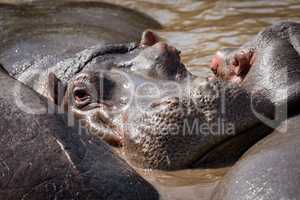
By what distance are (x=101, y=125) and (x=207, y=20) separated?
3.56 metres

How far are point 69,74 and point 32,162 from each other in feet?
6.70

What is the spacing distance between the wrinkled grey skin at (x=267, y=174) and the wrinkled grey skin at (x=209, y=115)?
368mm

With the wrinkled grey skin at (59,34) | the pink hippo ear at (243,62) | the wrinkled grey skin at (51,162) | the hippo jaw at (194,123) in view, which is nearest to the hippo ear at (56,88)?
the wrinkled grey skin at (59,34)

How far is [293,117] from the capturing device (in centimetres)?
402

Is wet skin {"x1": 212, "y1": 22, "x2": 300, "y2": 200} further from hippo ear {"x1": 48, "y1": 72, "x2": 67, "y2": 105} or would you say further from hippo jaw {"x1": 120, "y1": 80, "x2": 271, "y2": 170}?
hippo ear {"x1": 48, "y1": 72, "x2": 67, "y2": 105}

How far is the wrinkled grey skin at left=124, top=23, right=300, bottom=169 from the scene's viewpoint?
4.01 m

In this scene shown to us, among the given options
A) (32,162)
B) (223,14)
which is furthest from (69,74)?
(223,14)

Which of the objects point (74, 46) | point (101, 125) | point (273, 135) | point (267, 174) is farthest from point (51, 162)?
point (74, 46)

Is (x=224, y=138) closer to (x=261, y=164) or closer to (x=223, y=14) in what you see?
(x=261, y=164)

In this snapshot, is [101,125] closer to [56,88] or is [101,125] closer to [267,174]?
[56,88]

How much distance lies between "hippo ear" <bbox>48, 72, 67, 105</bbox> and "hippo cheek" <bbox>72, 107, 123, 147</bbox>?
22 cm

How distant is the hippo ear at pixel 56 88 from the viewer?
5.12 metres

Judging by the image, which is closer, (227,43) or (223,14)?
(227,43)

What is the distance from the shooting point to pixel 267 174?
10.7 feet
